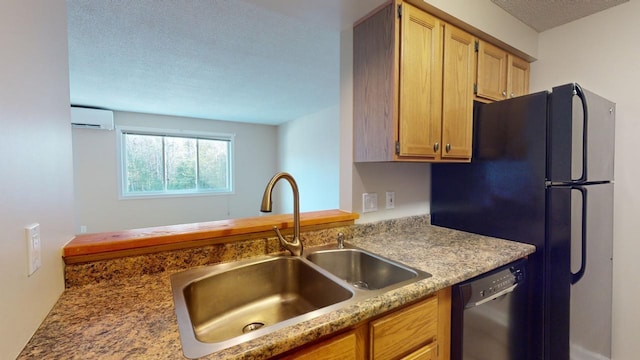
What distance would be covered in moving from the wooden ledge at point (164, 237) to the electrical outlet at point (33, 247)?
0.22 metres

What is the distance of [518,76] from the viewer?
6.12 feet

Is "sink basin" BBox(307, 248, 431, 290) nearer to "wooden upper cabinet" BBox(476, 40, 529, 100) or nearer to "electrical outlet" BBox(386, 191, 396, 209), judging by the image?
"electrical outlet" BBox(386, 191, 396, 209)

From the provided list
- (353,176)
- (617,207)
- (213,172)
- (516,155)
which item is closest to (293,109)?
(213,172)

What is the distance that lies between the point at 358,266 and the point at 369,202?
409 mm

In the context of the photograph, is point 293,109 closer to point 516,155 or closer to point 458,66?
point 458,66

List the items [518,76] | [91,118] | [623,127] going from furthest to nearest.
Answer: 1. [91,118]
2. [518,76]
3. [623,127]

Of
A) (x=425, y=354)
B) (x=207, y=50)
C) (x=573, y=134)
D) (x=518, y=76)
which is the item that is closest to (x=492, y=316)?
(x=425, y=354)

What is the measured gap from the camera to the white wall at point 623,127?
1.56 metres

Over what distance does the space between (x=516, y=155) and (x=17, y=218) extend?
75.1 inches

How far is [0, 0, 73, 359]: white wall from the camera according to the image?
0.57 meters

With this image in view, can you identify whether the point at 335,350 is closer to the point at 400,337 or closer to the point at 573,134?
the point at 400,337

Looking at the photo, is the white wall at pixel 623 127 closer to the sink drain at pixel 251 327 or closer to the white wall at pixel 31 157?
the sink drain at pixel 251 327

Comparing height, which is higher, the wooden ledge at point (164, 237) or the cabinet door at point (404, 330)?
the wooden ledge at point (164, 237)

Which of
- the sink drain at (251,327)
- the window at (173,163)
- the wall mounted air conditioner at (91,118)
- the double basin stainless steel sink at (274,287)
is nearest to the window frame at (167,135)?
the window at (173,163)
